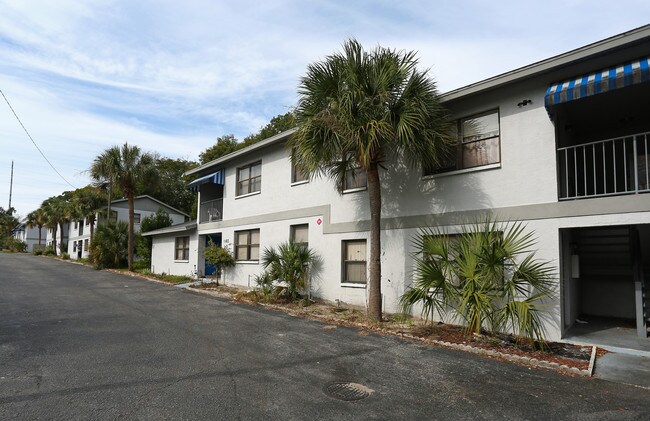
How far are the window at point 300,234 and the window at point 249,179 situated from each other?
297cm

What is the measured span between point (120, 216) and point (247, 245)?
92.2ft

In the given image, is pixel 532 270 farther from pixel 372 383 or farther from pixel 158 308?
pixel 158 308

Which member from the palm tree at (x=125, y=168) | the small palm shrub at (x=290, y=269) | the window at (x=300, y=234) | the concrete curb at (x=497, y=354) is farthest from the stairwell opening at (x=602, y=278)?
the palm tree at (x=125, y=168)

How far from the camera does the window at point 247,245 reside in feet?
55.7

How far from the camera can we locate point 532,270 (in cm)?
790

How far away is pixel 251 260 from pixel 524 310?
12.0 metres

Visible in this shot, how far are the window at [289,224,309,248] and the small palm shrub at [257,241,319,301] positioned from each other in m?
0.50

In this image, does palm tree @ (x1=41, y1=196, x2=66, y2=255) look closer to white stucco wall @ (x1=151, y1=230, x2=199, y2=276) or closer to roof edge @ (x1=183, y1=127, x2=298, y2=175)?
white stucco wall @ (x1=151, y1=230, x2=199, y2=276)

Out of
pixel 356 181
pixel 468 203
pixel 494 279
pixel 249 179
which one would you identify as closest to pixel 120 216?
pixel 249 179

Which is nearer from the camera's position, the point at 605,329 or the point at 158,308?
the point at 605,329

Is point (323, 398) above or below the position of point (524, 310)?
below

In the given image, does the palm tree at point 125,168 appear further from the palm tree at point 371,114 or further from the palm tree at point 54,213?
the palm tree at point 54,213

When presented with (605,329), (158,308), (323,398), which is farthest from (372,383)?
(158,308)

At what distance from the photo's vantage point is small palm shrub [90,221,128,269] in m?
28.7
